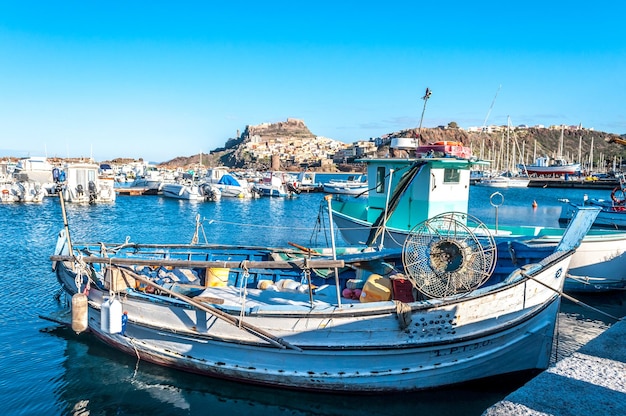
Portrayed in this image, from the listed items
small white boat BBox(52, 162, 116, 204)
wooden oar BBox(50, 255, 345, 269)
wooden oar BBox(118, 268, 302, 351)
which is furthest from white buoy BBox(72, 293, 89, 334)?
small white boat BBox(52, 162, 116, 204)

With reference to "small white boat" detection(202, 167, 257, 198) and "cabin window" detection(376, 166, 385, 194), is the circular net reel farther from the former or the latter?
"small white boat" detection(202, 167, 257, 198)

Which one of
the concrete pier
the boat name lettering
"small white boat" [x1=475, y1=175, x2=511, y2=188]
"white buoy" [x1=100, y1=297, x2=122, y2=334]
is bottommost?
the boat name lettering

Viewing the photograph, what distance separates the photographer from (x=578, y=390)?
13.8 feet

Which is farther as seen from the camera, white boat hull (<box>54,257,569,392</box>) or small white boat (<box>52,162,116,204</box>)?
small white boat (<box>52,162,116,204</box>)

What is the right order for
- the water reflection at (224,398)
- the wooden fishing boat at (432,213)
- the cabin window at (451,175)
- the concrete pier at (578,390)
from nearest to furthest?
the concrete pier at (578,390), the water reflection at (224,398), the wooden fishing boat at (432,213), the cabin window at (451,175)

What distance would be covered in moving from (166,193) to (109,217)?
19.3m

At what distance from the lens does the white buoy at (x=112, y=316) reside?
27.7ft

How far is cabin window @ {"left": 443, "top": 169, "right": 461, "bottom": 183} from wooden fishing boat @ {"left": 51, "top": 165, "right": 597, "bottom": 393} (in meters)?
7.53

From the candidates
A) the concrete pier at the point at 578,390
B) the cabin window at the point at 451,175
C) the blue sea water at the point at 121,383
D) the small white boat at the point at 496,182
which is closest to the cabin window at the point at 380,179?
the cabin window at the point at 451,175

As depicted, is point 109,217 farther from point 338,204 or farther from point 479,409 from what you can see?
point 479,409

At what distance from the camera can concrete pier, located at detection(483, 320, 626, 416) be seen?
12.6 feet

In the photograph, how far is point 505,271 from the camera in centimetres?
1018

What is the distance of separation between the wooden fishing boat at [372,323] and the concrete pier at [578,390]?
2.91 meters

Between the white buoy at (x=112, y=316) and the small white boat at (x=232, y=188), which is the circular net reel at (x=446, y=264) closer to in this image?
the white buoy at (x=112, y=316)
